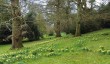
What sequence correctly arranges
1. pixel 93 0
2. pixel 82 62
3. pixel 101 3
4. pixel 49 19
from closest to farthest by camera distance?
pixel 82 62
pixel 49 19
pixel 93 0
pixel 101 3

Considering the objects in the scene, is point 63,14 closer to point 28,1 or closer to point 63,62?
point 28,1

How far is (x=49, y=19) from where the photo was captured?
Answer: 3112 centimetres

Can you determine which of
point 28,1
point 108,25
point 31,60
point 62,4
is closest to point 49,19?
point 62,4

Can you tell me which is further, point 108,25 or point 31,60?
point 108,25

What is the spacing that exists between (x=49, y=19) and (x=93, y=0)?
8.80 meters

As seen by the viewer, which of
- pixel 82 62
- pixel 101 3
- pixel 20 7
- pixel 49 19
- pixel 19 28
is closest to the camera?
pixel 82 62

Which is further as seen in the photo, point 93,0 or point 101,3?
point 101,3

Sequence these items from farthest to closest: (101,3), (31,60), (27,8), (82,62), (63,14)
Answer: (101,3)
(63,14)
(27,8)
(31,60)
(82,62)

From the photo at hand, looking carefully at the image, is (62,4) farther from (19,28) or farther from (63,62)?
(63,62)

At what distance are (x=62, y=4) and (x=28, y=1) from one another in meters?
17.6

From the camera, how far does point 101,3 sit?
136 feet

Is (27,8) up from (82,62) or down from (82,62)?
→ up

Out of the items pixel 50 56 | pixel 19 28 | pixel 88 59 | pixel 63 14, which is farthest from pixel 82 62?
pixel 63 14

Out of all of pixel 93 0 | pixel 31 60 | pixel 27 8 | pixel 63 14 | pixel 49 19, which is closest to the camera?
pixel 31 60
